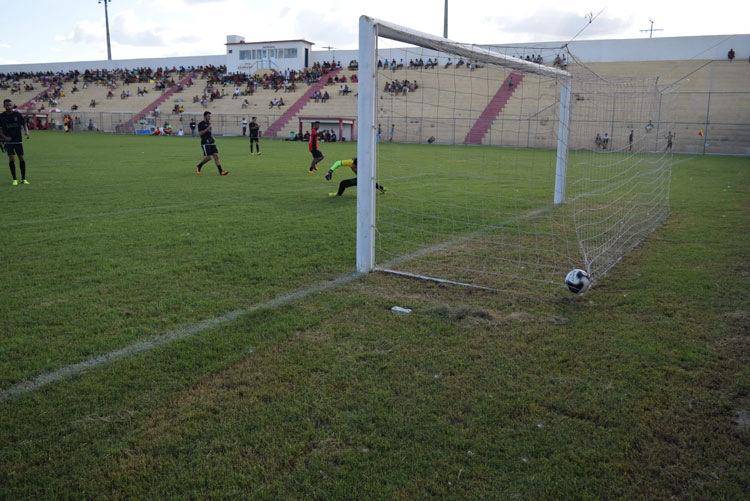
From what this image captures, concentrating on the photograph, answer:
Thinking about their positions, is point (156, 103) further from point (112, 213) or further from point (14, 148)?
point (112, 213)

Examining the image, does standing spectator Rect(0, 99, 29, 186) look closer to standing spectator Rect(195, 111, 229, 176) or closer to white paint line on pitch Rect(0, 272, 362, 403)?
standing spectator Rect(195, 111, 229, 176)

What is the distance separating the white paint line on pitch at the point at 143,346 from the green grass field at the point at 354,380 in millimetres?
37

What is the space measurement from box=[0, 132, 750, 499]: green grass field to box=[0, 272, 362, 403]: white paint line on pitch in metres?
0.04

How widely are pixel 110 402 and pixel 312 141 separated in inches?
510

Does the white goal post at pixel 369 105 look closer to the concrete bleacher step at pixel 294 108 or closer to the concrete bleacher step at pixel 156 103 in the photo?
the concrete bleacher step at pixel 294 108

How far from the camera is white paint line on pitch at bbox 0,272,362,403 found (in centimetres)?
329

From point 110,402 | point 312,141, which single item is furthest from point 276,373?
point 312,141

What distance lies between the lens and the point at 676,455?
8.64 ft

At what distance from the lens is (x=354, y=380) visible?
3.38 meters

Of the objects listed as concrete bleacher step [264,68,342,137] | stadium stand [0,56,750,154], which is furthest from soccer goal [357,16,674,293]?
concrete bleacher step [264,68,342,137]

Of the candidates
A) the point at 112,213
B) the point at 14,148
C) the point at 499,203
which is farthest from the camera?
the point at 14,148

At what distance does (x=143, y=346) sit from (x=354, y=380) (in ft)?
5.28

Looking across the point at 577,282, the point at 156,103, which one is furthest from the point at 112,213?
the point at 156,103

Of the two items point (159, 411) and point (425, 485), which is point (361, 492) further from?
point (159, 411)
